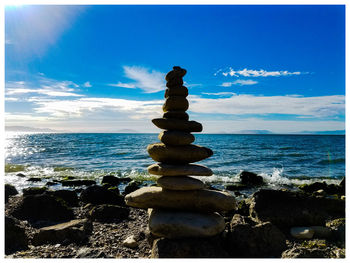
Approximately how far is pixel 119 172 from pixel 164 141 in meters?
17.8

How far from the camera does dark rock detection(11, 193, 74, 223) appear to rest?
373 inches

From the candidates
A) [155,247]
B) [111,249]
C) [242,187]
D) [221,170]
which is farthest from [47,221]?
[221,170]

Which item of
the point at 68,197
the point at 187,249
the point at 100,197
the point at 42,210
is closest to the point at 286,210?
the point at 187,249

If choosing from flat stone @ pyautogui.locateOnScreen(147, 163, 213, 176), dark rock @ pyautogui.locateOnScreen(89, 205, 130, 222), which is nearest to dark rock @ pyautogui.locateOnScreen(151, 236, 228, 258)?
flat stone @ pyautogui.locateOnScreen(147, 163, 213, 176)

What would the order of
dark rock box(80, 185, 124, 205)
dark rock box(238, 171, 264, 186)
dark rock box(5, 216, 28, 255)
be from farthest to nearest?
dark rock box(238, 171, 264, 186) → dark rock box(80, 185, 124, 205) → dark rock box(5, 216, 28, 255)

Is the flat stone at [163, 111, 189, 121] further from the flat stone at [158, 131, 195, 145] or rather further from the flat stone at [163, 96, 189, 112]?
the flat stone at [158, 131, 195, 145]

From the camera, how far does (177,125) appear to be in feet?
22.9

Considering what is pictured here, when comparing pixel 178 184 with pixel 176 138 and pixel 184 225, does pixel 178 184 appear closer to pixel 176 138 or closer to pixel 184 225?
pixel 184 225

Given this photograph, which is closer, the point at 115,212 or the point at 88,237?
the point at 88,237

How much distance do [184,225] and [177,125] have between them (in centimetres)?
253

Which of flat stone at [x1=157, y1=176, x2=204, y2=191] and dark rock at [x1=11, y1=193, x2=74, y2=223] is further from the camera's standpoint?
dark rock at [x1=11, y1=193, x2=74, y2=223]

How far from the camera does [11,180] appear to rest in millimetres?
19641

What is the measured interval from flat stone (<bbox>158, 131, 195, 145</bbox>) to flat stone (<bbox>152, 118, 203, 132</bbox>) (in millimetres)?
196

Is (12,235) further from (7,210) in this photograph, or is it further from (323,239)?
(323,239)
